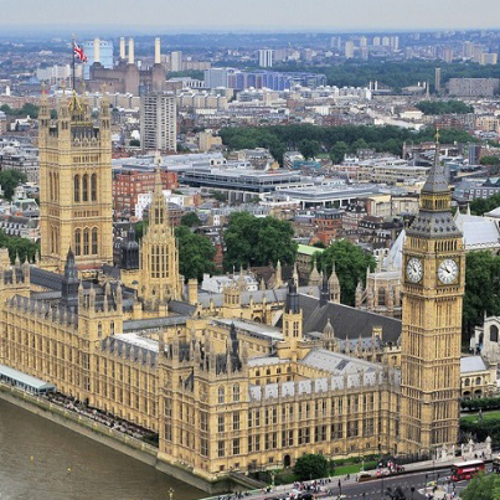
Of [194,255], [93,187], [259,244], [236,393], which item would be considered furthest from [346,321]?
[259,244]

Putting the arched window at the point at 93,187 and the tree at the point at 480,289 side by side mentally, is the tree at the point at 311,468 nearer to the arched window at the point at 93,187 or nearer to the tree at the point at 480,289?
the tree at the point at 480,289

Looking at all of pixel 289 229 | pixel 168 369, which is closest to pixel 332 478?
pixel 168 369

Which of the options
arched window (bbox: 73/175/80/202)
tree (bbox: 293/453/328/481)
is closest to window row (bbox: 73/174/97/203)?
arched window (bbox: 73/175/80/202)

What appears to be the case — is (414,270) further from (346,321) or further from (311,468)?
(346,321)

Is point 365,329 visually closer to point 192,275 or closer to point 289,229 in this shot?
point 192,275

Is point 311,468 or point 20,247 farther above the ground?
point 311,468

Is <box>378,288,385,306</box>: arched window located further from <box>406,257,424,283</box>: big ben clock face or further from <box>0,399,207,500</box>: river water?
<box>406,257,424,283</box>: big ben clock face

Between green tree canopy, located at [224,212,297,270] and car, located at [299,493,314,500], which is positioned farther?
green tree canopy, located at [224,212,297,270]
